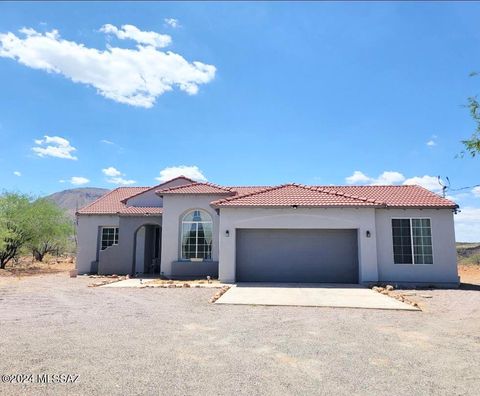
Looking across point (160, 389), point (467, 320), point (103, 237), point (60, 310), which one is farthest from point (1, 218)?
point (467, 320)

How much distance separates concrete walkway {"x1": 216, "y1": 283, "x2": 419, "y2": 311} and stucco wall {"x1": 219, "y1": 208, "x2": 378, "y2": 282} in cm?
127

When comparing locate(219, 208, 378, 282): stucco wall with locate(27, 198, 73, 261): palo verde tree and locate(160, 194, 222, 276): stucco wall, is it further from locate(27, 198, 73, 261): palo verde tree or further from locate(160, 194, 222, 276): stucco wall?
locate(27, 198, 73, 261): palo verde tree

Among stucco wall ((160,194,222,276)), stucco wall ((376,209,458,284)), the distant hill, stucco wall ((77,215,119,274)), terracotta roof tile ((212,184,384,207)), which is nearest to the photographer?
stucco wall ((376,209,458,284))

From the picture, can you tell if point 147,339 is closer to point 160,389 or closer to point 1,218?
point 160,389

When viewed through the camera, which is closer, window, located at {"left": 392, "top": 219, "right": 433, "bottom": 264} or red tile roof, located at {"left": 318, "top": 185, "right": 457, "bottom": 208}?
window, located at {"left": 392, "top": 219, "right": 433, "bottom": 264}

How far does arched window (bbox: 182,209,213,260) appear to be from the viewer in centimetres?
1997

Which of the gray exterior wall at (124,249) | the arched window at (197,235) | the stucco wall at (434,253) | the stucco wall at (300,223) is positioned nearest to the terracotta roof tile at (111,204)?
the gray exterior wall at (124,249)

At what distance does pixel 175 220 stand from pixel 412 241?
1214 centimetres

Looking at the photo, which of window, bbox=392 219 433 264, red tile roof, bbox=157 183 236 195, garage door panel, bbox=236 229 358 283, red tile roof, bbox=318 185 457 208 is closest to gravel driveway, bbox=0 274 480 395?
window, bbox=392 219 433 264

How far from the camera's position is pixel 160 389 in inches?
197

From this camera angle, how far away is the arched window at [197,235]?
1997 centimetres

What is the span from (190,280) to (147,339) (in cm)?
1140

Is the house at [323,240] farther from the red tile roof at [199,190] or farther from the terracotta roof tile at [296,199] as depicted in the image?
the red tile roof at [199,190]

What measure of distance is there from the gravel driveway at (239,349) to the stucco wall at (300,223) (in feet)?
18.0
